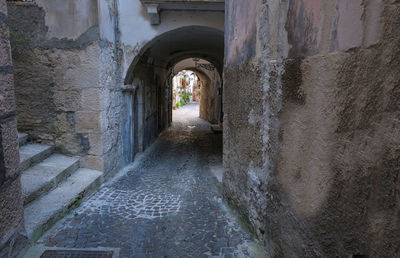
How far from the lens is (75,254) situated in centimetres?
254

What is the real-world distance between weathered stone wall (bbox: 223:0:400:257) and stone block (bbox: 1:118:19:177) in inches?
80.4

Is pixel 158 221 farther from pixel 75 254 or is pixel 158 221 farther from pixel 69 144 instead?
pixel 69 144

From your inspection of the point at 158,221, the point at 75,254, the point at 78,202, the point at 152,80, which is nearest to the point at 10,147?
the point at 75,254

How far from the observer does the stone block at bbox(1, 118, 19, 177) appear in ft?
7.20

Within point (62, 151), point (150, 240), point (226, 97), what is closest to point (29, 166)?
point (62, 151)

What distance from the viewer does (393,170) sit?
1221 millimetres

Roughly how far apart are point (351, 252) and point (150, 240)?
189 cm

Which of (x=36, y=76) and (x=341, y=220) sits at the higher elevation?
(x=36, y=76)

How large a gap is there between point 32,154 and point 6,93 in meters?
2.03

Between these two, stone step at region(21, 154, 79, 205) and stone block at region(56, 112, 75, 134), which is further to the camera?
stone block at region(56, 112, 75, 134)

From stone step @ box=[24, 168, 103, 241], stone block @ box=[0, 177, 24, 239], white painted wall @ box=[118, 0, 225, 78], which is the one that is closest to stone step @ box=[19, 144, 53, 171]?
stone step @ box=[24, 168, 103, 241]

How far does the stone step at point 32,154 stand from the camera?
3728 millimetres

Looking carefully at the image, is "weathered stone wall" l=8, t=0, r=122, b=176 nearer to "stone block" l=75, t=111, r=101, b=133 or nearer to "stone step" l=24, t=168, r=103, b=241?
"stone block" l=75, t=111, r=101, b=133

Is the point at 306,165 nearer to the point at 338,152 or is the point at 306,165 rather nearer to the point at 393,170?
the point at 338,152
